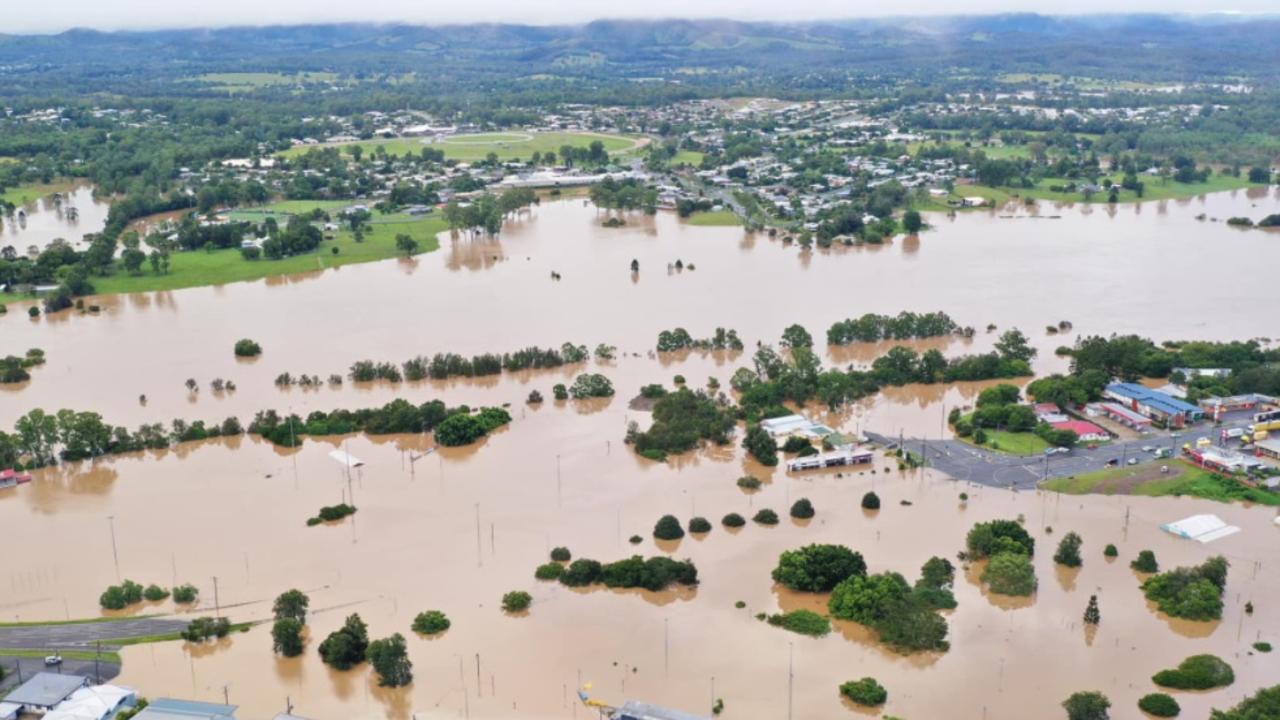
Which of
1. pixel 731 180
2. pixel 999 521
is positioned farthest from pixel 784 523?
pixel 731 180

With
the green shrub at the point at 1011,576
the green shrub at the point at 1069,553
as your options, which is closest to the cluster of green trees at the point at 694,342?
the green shrub at the point at 1069,553

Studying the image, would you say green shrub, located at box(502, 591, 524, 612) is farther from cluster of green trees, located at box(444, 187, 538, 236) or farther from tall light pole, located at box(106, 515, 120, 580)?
cluster of green trees, located at box(444, 187, 538, 236)

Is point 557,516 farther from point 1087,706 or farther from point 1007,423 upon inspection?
point 1007,423

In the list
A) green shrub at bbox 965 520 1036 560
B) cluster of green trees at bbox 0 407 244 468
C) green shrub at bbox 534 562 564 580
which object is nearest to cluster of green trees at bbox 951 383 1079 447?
green shrub at bbox 965 520 1036 560

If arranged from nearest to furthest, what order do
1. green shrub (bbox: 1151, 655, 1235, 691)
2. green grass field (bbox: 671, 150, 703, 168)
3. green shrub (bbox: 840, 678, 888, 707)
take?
green shrub (bbox: 840, 678, 888, 707), green shrub (bbox: 1151, 655, 1235, 691), green grass field (bbox: 671, 150, 703, 168)

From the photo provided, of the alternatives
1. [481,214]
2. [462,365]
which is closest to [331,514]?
[462,365]
